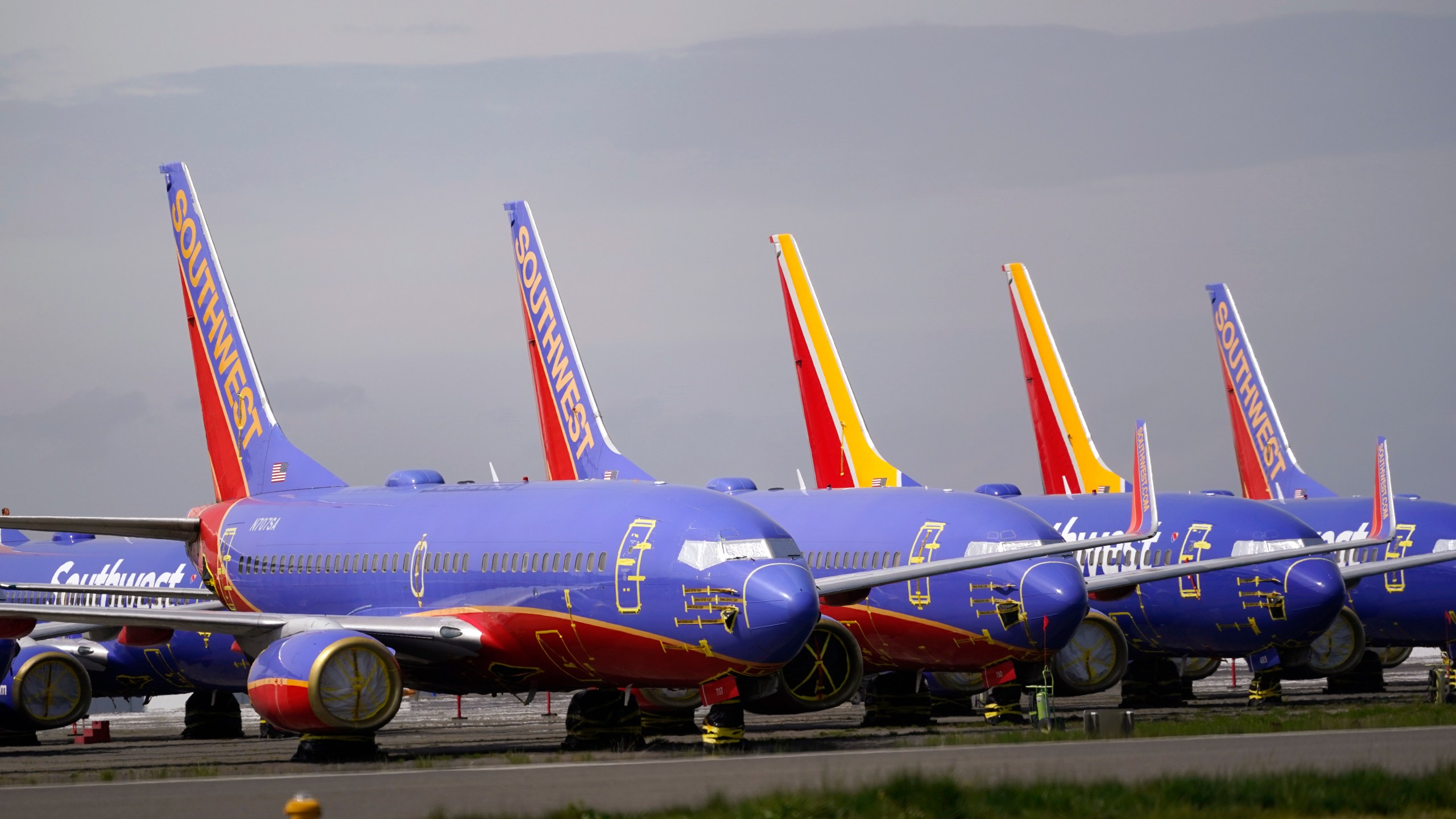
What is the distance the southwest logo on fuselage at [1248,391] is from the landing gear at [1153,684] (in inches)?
438

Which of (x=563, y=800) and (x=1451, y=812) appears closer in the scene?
(x=1451, y=812)

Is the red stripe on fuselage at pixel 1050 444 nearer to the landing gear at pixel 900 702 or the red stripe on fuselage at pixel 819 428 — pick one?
the red stripe on fuselage at pixel 819 428

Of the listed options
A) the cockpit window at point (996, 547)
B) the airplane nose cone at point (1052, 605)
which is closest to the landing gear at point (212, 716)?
the cockpit window at point (996, 547)

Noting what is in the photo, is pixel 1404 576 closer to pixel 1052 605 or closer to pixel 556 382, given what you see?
pixel 1052 605

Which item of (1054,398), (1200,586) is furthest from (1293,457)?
(1200,586)

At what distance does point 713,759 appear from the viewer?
2455cm

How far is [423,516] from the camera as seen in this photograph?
3216 cm

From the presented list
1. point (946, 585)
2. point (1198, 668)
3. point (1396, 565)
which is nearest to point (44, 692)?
point (946, 585)

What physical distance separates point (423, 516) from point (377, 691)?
5676 millimetres

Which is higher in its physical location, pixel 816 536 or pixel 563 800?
pixel 816 536

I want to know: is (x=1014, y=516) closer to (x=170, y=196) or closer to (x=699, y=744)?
(x=699, y=744)

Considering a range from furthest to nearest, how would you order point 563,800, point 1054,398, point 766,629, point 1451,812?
point 1054,398 → point 766,629 → point 563,800 → point 1451,812

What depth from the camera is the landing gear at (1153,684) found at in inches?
1682

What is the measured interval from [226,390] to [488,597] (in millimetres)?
13677
